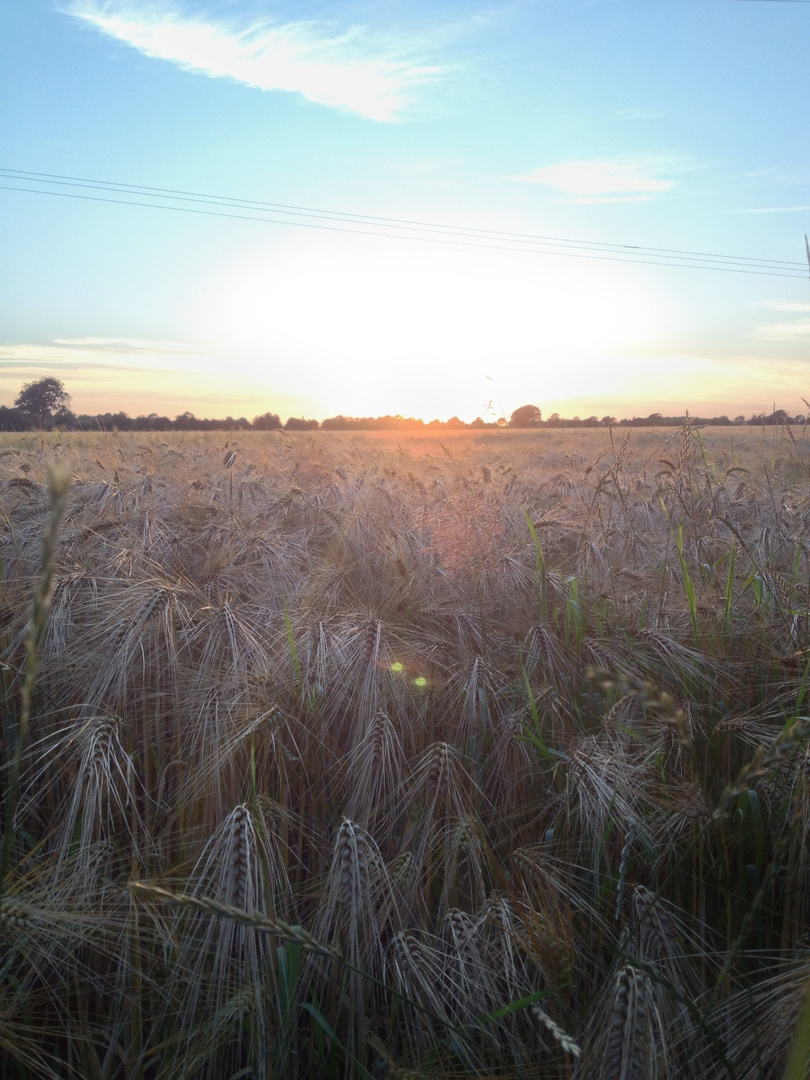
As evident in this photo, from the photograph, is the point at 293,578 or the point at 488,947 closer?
the point at 488,947

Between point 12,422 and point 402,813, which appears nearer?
point 402,813

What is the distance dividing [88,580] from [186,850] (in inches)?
54.4

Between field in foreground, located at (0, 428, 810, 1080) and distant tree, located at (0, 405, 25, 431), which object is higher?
distant tree, located at (0, 405, 25, 431)

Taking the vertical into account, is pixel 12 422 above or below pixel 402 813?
above

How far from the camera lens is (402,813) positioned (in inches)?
73.0

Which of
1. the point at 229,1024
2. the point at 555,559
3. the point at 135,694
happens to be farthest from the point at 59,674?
the point at 555,559

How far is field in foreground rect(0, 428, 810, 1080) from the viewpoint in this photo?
1299 millimetres

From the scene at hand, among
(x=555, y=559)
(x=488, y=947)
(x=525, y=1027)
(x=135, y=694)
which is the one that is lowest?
(x=525, y=1027)

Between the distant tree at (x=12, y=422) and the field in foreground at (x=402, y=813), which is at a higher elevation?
the distant tree at (x=12, y=422)

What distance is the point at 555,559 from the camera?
3.72 metres

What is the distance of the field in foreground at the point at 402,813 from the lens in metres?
1.30

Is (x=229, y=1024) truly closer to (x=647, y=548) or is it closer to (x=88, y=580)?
(x=88, y=580)

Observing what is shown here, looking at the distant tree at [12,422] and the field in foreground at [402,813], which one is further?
the distant tree at [12,422]

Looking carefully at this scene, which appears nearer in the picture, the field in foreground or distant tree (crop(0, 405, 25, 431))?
the field in foreground
